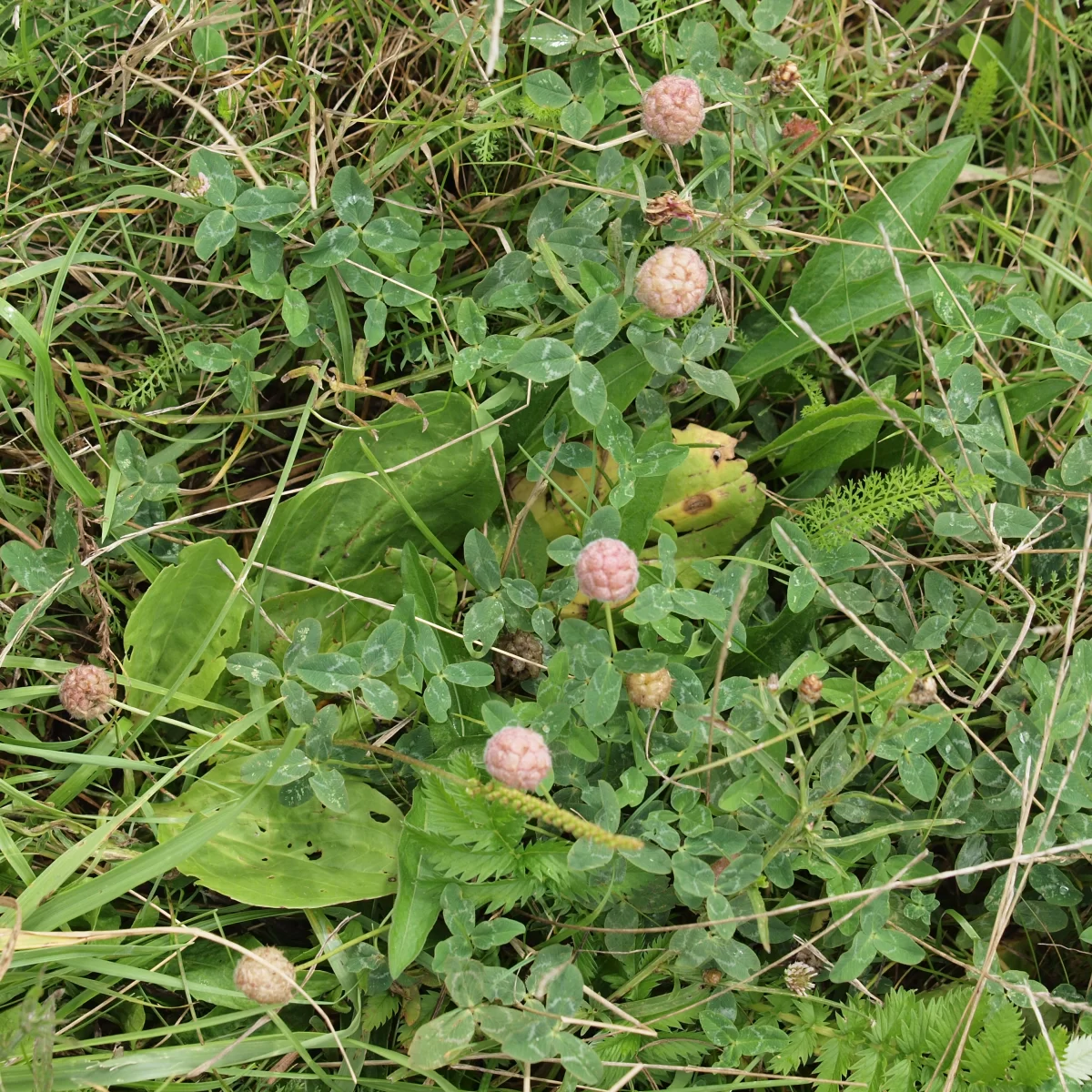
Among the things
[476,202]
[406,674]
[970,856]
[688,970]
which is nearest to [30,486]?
[406,674]

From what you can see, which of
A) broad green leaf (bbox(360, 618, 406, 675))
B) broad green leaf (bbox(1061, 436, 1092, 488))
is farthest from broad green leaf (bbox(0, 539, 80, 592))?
broad green leaf (bbox(1061, 436, 1092, 488))

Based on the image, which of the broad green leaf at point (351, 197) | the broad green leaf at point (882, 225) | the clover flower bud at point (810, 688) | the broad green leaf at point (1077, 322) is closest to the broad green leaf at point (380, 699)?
the clover flower bud at point (810, 688)

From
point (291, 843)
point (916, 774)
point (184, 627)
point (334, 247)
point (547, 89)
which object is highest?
point (547, 89)

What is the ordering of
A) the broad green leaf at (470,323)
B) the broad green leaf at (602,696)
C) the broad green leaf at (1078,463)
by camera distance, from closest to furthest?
the broad green leaf at (602,696) → the broad green leaf at (470,323) → the broad green leaf at (1078,463)

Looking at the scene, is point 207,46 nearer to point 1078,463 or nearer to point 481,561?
point 481,561

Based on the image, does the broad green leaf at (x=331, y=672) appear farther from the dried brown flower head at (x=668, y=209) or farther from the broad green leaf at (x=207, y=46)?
the broad green leaf at (x=207, y=46)

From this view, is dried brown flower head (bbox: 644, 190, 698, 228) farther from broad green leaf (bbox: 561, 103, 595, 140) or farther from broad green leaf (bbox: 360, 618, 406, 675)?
broad green leaf (bbox: 360, 618, 406, 675)

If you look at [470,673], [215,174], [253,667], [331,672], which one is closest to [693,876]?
[470,673]

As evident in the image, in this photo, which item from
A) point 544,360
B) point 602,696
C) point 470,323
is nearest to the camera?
point 602,696
